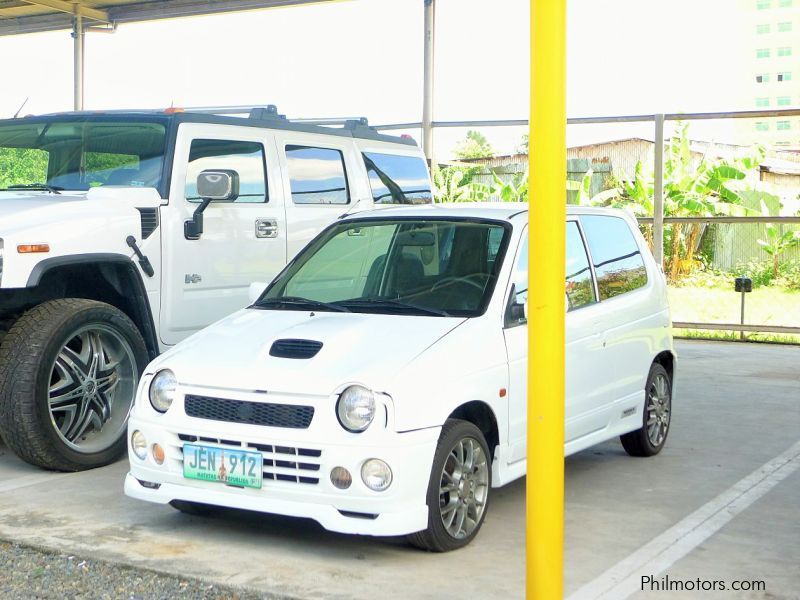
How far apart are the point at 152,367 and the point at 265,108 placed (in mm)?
3338

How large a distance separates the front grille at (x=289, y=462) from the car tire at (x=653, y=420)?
3059 mm

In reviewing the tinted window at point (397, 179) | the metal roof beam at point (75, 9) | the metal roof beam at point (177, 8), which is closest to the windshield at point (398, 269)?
the tinted window at point (397, 179)

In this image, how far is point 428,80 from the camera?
1620cm

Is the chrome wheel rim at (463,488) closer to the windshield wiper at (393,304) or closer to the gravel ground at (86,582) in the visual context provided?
the windshield wiper at (393,304)

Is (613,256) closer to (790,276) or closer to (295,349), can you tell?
(295,349)

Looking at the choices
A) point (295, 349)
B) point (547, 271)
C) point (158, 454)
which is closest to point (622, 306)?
point (295, 349)

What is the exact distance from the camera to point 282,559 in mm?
5355

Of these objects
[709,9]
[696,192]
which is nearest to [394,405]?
[696,192]

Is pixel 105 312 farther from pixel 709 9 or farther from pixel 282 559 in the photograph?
pixel 709 9

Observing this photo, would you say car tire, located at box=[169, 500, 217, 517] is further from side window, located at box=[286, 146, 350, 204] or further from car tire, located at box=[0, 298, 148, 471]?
side window, located at box=[286, 146, 350, 204]

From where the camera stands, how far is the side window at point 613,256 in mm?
7258

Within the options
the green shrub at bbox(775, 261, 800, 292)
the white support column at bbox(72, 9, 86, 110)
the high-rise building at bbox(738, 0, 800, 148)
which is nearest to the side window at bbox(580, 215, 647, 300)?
the green shrub at bbox(775, 261, 800, 292)

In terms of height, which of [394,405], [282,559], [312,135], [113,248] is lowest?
[282,559]

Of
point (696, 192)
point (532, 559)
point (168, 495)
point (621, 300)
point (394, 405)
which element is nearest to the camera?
point (532, 559)
